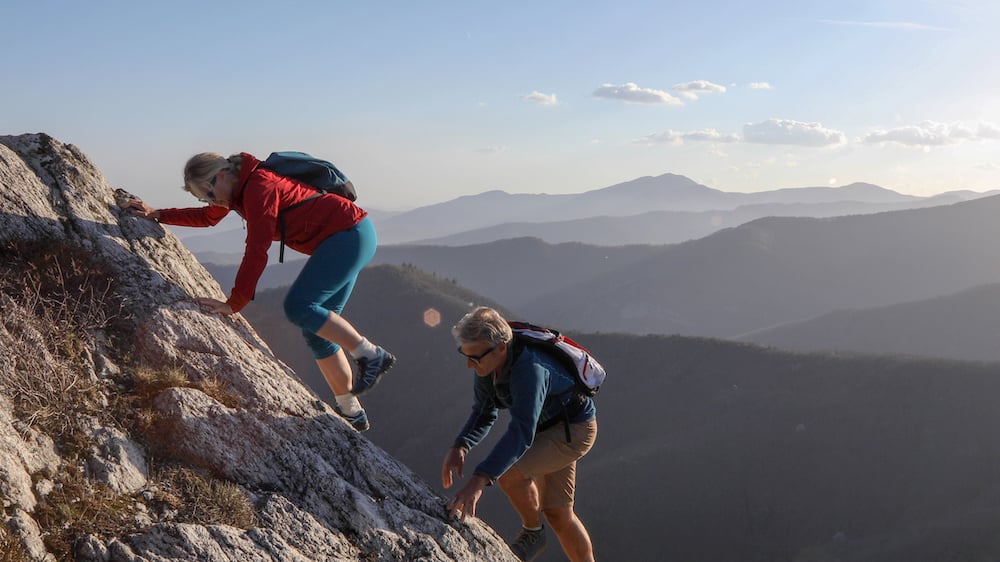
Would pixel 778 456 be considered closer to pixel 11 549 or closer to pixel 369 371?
pixel 369 371

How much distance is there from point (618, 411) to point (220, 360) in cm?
8003

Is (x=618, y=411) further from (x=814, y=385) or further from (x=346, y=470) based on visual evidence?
(x=346, y=470)

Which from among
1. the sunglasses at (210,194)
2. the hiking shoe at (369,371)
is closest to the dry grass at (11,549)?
the sunglasses at (210,194)

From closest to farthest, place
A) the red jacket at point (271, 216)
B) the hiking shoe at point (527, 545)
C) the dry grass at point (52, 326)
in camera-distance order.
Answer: the dry grass at point (52, 326), the red jacket at point (271, 216), the hiking shoe at point (527, 545)

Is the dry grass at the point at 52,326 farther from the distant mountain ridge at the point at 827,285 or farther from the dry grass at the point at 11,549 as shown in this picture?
the distant mountain ridge at the point at 827,285

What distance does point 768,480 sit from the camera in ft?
210

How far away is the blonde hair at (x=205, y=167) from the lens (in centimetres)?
611

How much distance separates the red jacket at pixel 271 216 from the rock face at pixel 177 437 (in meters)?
0.80

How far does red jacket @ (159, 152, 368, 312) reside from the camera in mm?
5969

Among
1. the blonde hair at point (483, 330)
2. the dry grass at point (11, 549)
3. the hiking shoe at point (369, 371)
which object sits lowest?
the dry grass at point (11, 549)

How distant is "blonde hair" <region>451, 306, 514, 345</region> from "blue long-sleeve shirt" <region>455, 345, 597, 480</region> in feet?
0.84

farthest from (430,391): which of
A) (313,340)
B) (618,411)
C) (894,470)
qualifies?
(313,340)

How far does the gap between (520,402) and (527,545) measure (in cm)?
210

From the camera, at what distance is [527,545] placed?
22.3 feet
